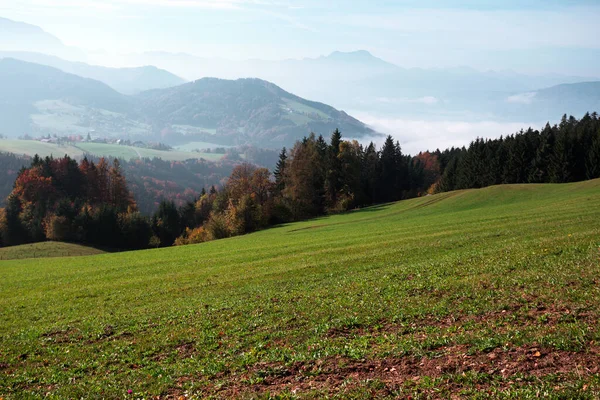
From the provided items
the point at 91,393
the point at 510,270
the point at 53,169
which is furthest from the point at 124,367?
the point at 53,169

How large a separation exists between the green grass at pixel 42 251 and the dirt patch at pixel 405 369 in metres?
70.5

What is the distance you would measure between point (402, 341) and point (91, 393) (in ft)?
27.7

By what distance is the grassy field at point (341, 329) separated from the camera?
966cm

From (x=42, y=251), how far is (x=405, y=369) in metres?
77.1

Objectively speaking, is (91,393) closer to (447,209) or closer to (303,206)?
(447,209)

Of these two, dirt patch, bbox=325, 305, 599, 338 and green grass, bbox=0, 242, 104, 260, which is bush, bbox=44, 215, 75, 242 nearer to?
green grass, bbox=0, 242, 104, 260

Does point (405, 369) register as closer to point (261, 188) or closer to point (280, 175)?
point (261, 188)

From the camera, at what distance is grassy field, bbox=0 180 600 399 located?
380 inches

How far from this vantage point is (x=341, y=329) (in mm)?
13891

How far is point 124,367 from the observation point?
12883 millimetres

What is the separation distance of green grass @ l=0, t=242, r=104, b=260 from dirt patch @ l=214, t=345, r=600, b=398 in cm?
7048

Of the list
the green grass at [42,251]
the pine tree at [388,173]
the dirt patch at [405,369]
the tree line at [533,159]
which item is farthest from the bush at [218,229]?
the dirt patch at [405,369]

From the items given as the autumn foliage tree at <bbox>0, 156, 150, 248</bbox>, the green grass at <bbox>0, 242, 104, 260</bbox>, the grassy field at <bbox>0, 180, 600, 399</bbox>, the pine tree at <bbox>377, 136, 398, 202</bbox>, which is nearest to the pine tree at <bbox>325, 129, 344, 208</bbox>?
the pine tree at <bbox>377, 136, 398, 202</bbox>

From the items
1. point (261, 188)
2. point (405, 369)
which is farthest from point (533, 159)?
point (405, 369)
